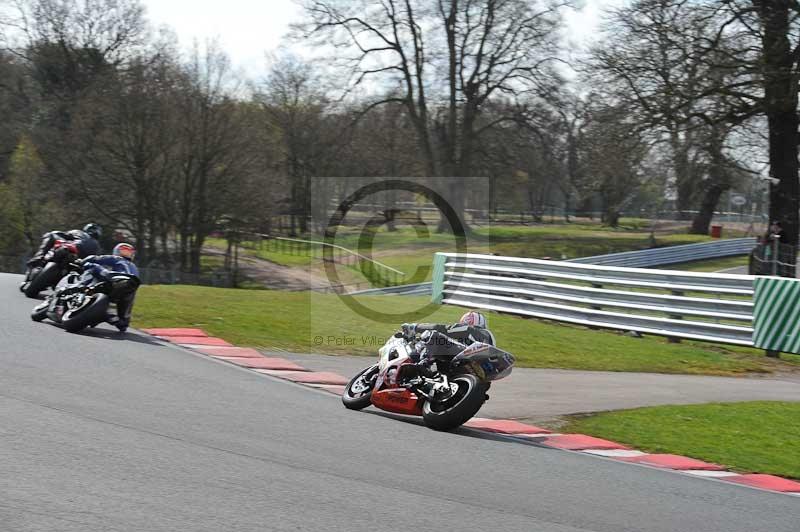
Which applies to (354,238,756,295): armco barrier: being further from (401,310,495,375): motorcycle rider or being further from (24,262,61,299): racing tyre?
(401,310,495,375): motorcycle rider

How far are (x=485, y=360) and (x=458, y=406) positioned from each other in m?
0.53

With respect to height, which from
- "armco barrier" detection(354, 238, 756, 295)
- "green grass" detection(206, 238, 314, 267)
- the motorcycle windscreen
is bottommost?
"green grass" detection(206, 238, 314, 267)

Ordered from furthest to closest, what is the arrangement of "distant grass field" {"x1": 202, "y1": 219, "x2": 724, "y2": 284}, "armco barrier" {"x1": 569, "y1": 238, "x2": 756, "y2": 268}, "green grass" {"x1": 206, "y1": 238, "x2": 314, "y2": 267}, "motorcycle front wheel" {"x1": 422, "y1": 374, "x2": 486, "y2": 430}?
"green grass" {"x1": 206, "y1": 238, "x2": 314, "y2": 267} → "distant grass field" {"x1": 202, "y1": 219, "x2": 724, "y2": 284} → "armco barrier" {"x1": 569, "y1": 238, "x2": 756, "y2": 268} → "motorcycle front wheel" {"x1": 422, "y1": 374, "x2": 486, "y2": 430}

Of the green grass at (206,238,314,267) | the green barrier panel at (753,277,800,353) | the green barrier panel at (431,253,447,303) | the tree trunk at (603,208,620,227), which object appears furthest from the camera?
the tree trunk at (603,208,620,227)

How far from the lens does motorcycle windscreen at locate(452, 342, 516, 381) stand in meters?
8.50

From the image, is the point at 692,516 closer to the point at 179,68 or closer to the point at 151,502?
the point at 151,502

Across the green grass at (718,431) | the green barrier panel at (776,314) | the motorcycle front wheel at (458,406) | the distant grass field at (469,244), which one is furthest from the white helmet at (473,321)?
the distant grass field at (469,244)

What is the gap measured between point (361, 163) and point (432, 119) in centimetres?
457

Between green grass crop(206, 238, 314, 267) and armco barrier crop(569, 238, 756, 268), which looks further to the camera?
green grass crop(206, 238, 314, 267)

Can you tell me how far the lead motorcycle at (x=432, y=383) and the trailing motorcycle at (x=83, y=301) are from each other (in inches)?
170

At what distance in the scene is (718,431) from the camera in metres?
9.81

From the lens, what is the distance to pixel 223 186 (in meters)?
42.0

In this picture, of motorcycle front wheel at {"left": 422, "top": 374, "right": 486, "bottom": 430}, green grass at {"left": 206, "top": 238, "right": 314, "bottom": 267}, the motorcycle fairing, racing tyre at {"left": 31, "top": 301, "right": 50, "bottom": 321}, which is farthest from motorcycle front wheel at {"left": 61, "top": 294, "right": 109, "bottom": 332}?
green grass at {"left": 206, "top": 238, "right": 314, "bottom": 267}

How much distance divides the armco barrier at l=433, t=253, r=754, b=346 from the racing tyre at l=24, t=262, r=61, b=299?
8.50 m
